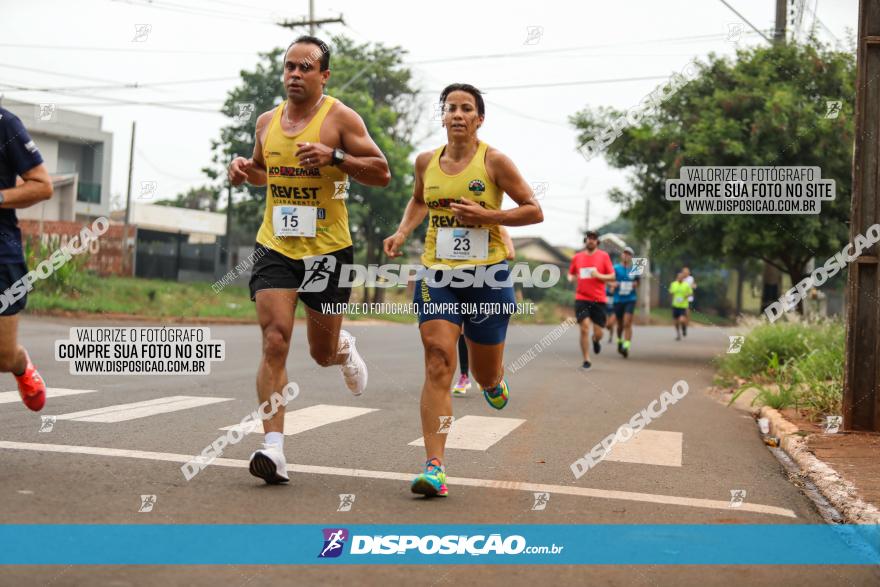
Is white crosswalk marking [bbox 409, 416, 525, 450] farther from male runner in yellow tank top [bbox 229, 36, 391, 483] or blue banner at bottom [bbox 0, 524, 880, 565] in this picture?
blue banner at bottom [bbox 0, 524, 880, 565]

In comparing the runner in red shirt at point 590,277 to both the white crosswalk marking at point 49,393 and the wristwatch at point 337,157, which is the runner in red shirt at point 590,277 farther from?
the wristwatch at point 337,157

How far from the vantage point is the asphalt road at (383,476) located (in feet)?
12.8

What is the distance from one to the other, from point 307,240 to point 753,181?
1251cm

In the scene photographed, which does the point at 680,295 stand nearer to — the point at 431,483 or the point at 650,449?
the point at 650,449

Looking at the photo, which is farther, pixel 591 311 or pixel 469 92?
pixel 591 311

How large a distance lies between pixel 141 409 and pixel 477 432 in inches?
111

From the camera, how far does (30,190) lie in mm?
5309

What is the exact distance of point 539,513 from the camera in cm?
488

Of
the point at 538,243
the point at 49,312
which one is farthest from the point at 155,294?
the point at 538,243

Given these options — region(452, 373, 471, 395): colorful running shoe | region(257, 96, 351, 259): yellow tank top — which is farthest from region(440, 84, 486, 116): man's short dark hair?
region(452, 373, 471, 395): colorful running shoe

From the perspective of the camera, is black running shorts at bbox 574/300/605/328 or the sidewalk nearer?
the sidewalk

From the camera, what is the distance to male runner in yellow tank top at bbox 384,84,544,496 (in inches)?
215

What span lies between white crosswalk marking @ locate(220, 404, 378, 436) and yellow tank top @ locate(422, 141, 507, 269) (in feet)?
7.20

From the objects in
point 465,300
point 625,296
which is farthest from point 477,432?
point 625,296
